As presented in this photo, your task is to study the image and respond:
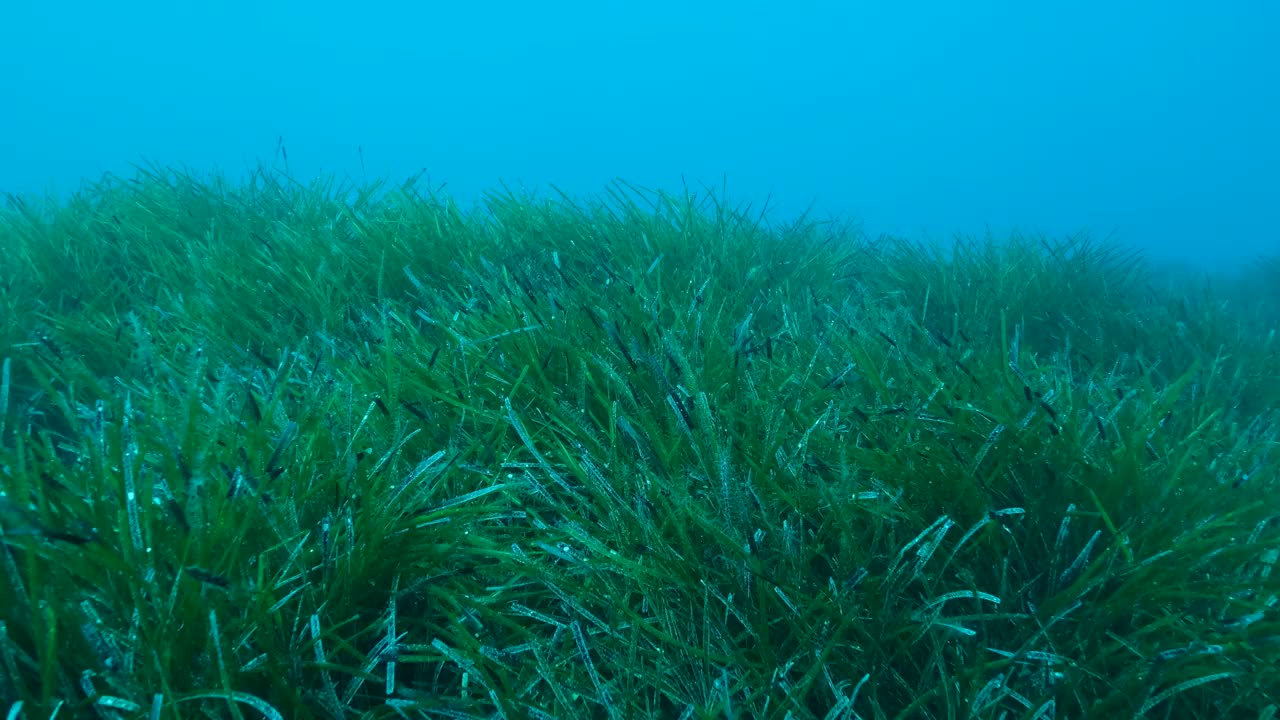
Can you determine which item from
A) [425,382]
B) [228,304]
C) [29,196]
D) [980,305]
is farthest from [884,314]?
[29,196]

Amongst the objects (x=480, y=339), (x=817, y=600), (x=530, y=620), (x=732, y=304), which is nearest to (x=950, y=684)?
(x=817, y=600)

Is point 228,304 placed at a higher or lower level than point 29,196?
lower

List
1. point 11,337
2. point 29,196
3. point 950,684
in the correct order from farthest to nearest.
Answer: point 29,196 → point 11,337 → point 950,684

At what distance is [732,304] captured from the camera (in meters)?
2.68

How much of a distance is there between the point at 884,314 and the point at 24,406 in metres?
2.24

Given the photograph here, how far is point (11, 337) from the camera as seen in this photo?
2.21 meters

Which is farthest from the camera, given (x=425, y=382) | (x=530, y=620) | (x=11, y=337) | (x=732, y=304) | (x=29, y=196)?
(x=29, y=196)

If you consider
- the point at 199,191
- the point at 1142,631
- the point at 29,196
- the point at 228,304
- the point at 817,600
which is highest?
the point at 29,196

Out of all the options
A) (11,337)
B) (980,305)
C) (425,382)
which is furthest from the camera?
(980,305)

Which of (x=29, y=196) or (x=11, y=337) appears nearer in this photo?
(x=11, y=337)

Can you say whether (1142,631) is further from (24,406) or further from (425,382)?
(24,406)

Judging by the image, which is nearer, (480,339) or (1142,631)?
(1142,631)

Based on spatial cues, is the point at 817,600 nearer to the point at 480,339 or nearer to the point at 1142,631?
the point at 1142,631

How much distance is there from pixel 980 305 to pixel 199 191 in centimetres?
371
